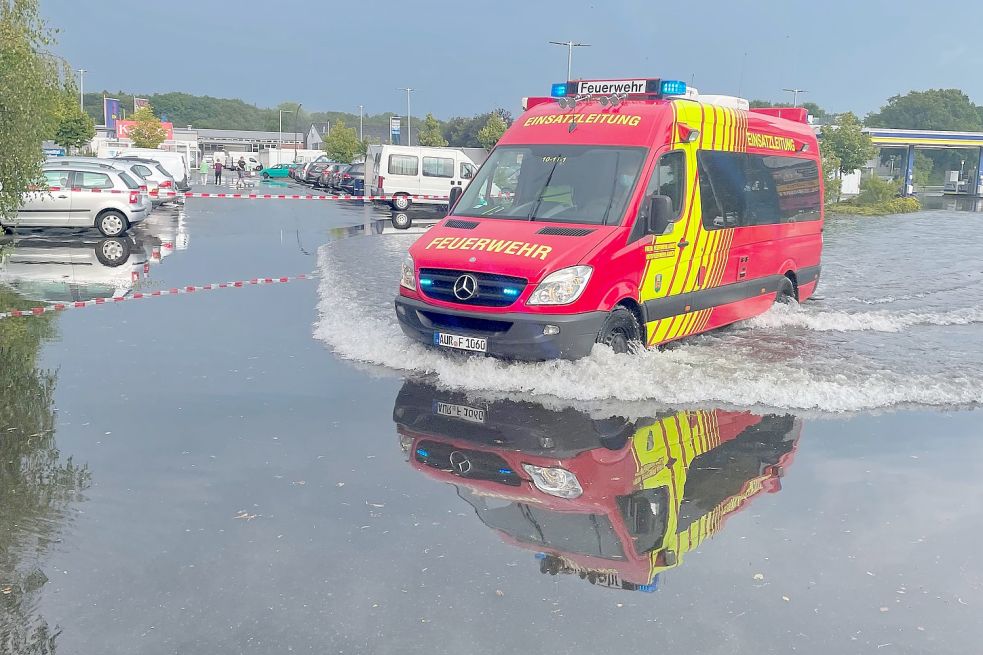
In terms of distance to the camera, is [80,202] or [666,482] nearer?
[666,482]

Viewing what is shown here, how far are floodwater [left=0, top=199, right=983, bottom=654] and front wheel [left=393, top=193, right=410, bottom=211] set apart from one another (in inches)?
762

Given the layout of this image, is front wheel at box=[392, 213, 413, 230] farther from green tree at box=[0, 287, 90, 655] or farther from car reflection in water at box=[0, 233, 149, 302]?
green tree at box=[0, 287, 90, 655]

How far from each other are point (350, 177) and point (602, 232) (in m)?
38.4

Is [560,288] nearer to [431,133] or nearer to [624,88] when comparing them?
[624,88]

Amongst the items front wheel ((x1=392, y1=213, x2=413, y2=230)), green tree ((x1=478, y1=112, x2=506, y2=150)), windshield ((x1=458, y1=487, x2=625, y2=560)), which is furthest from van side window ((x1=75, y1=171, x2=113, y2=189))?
green tree ((x1=478, y1=112, x2=506, y2=150))

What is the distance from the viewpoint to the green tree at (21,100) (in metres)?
13.7

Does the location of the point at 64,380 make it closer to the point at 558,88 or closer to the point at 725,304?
the point at 558,88

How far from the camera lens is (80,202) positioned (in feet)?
67.5

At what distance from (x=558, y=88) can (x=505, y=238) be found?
3194mm

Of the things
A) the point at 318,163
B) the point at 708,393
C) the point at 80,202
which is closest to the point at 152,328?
the point at 708,393

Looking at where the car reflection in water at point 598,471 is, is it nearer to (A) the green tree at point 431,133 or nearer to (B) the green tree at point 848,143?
(B) the green tree at point 848,143

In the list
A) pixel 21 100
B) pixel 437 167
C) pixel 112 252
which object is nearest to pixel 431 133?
pixel 437 167

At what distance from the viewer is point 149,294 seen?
13.3 meters

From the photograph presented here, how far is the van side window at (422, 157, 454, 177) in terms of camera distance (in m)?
31.0
